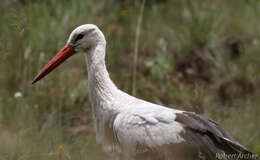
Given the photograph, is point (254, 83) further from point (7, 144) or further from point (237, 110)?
point (7, 144)

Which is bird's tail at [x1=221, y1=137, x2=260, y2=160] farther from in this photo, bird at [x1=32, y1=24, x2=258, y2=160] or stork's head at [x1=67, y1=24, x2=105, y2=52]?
stork's head at [x1=67, y1=24, x2=105, y2=52]

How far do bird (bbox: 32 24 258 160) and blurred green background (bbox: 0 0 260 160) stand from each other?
29 centimetres

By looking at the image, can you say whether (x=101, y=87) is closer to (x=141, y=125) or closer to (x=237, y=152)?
(x=141, y=125)

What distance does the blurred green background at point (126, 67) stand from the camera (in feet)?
13.7

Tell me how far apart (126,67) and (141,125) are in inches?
101

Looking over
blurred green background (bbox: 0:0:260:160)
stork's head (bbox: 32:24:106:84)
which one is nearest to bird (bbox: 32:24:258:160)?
stork's head (bbox: 32:24:106:84)

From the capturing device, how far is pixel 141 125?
3523mm

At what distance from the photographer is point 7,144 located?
3.66 metres

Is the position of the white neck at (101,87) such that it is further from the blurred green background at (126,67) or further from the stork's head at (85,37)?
the blurred green background at (126,67)

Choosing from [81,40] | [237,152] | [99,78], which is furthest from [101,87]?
[237,152]

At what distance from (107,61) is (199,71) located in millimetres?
2295

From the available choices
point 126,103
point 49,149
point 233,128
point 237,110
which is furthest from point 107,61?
point 237,110

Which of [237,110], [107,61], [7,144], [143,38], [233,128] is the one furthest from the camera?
[143,38]

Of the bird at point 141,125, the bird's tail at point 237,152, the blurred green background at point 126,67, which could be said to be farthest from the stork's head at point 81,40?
the bird's tail at point 237,152
